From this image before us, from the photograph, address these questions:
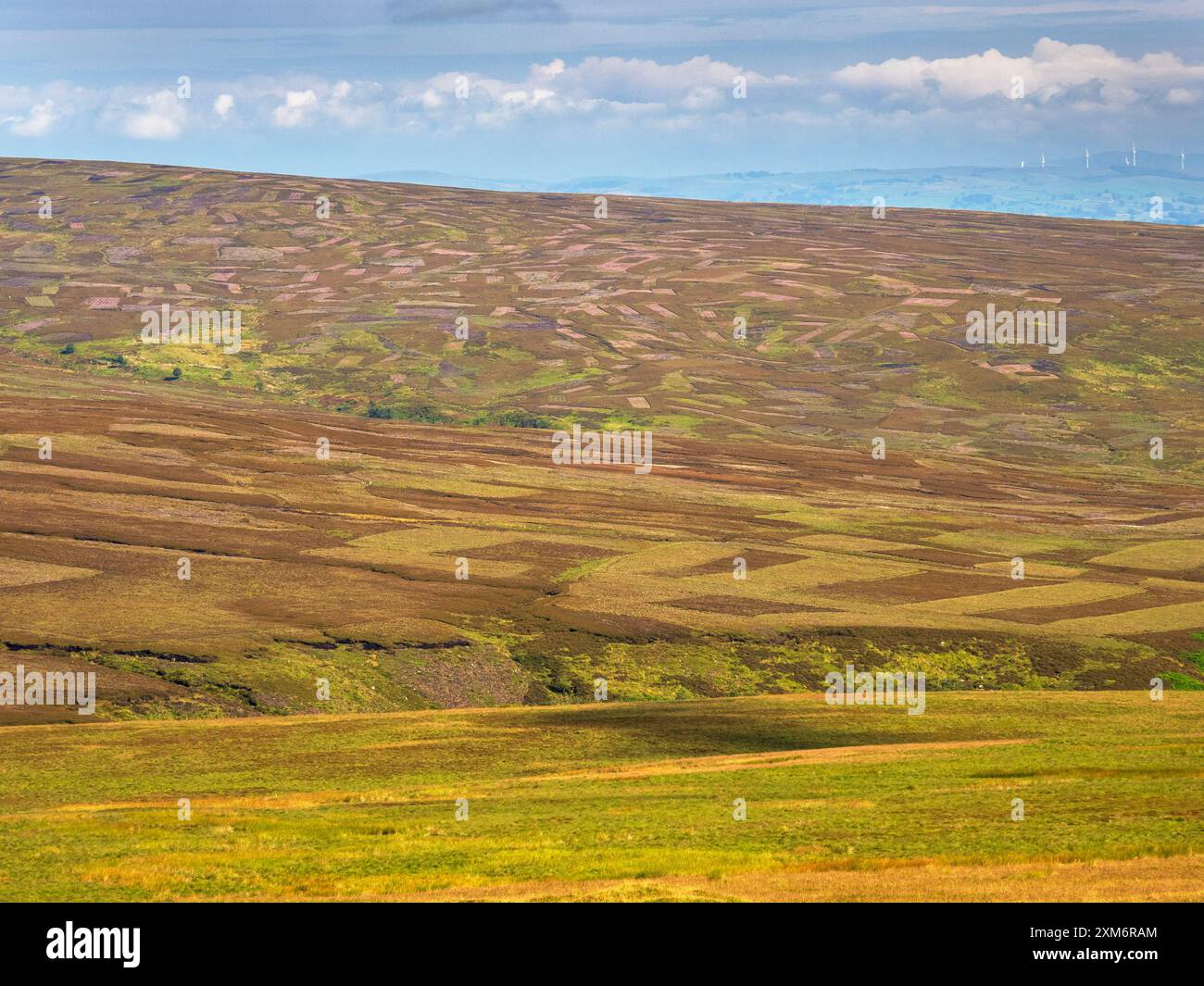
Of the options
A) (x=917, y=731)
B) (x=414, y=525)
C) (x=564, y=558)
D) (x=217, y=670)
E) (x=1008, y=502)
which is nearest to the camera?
(x=917, y=731)

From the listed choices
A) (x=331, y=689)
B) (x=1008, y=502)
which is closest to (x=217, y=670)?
(x=331, y=689)

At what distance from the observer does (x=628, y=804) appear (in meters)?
55.2

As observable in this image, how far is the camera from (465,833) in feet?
160

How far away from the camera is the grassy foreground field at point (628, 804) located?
132ft

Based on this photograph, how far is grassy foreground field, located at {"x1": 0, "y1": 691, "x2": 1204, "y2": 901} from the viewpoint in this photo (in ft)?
132
